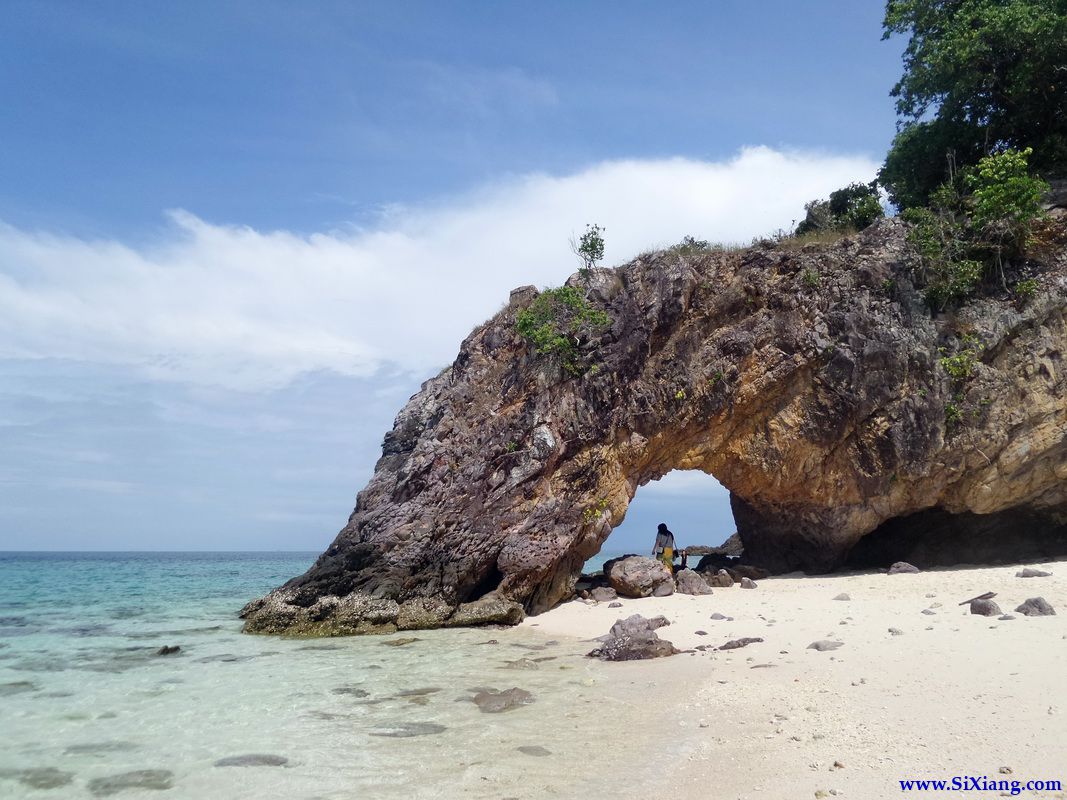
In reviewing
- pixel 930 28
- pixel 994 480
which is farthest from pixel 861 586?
pixel 930 28

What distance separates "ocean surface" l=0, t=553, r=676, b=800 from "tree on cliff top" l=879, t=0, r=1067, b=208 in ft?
57.2

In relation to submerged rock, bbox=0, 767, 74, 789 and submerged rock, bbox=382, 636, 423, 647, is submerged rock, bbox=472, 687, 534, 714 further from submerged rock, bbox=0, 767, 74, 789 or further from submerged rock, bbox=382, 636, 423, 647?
submerged rock, bbox=382, 636, 423, 647

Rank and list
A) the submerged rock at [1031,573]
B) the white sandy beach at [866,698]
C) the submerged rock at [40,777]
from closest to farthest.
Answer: the white sandy beach at [866,698] → the submerged rock at [40,777] → the submerged rock at [1031,573]

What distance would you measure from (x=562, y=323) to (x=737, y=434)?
528 centimetres

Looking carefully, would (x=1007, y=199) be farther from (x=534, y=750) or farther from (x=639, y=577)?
(x=534, y=750)

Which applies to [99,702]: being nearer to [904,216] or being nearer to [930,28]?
[904,216]

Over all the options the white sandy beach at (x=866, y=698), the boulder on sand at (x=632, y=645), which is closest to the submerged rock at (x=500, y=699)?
the white sandy beach at (x=866, y=698)

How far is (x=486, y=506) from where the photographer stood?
54.3 feet

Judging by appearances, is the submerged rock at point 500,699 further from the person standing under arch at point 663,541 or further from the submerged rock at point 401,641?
the person standing under arch at point 663,541

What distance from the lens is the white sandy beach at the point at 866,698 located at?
202 inches

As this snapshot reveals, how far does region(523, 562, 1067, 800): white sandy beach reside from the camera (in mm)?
5137

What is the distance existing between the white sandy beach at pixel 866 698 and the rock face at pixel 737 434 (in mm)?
4513

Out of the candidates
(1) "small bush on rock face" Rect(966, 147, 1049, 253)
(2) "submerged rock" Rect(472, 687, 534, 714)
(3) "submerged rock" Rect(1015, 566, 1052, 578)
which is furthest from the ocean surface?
(1) "small bush on rock face" Rect(966, 147, 1049, 253)

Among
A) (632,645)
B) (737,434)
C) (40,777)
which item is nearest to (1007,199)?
(737,434)
